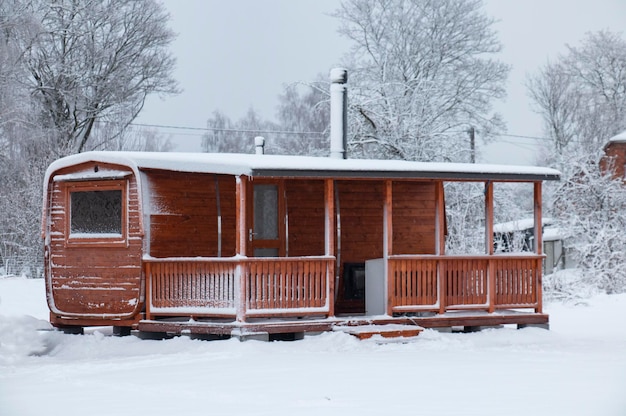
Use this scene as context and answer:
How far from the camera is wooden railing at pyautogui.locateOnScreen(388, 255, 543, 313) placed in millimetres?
15242

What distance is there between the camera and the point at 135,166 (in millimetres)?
14852

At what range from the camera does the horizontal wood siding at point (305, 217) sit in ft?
53.1

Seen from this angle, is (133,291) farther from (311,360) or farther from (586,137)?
(586,137)

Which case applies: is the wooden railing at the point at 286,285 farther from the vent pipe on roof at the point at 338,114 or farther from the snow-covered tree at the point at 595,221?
the snow-covered tree at the point at 595,221

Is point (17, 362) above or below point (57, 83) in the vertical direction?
below

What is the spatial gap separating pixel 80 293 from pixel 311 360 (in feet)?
15.4

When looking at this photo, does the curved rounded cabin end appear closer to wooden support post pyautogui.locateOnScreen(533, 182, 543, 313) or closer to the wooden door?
the wooden door

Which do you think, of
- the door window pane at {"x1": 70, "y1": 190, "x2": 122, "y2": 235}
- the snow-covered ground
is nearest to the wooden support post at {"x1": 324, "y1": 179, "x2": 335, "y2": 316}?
the snow-covered ground

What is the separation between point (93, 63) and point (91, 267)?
2064cm

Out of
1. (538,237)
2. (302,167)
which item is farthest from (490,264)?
(302,167)

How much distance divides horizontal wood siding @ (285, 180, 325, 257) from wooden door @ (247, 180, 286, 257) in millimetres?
139

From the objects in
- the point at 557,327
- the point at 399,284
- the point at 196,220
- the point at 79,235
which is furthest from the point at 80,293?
the point at 557,327

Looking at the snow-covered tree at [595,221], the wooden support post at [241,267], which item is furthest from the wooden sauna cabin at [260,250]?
the snow-covered tree at [595,221]

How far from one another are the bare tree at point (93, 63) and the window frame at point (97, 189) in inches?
688
